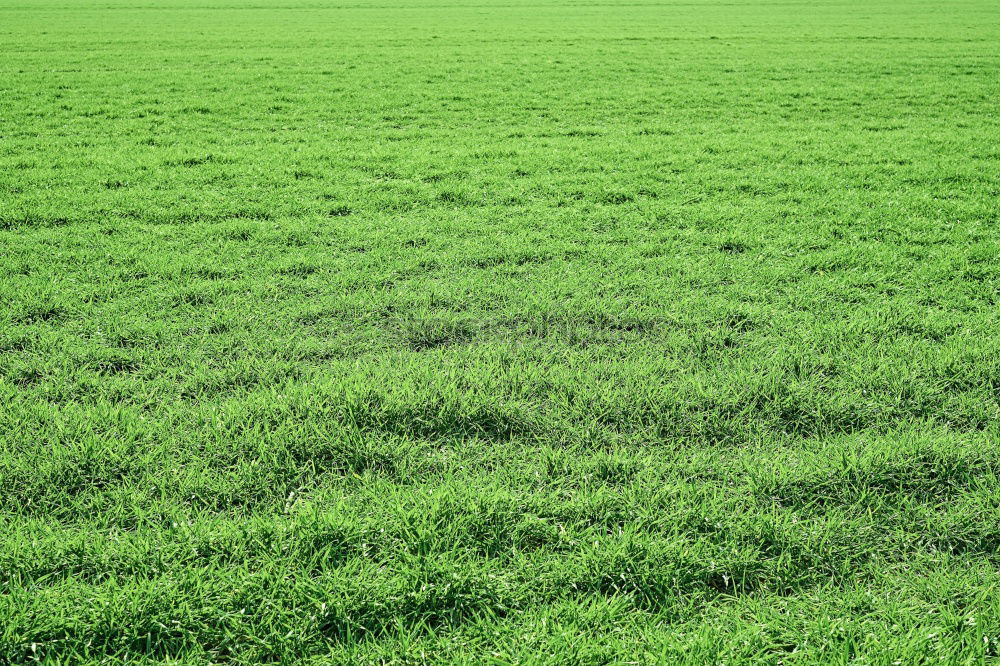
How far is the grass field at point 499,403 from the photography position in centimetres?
225

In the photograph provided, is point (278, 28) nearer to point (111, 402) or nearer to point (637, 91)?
point (637, 91)

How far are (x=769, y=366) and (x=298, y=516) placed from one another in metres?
2.38

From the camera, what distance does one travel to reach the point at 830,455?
2951 millimetres

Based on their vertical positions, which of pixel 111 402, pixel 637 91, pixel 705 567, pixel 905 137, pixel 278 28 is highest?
pixel 278 28

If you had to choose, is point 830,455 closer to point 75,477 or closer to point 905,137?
point 75,477

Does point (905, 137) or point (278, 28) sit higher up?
point (278, 28)

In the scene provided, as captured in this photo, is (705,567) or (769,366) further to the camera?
(769,366)

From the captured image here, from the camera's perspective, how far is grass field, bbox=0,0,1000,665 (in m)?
2.25

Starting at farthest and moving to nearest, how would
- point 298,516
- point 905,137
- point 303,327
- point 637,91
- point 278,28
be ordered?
point 278,28 → point 637,91 → point 905,137 → point 303,327 → point 298,516

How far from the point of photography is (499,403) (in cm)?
331

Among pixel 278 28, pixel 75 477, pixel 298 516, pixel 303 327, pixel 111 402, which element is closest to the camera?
pixel 298 516

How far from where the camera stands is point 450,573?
2.38 m

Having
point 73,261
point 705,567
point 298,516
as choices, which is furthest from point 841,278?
point 73,261

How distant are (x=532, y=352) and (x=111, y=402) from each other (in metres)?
2.03
